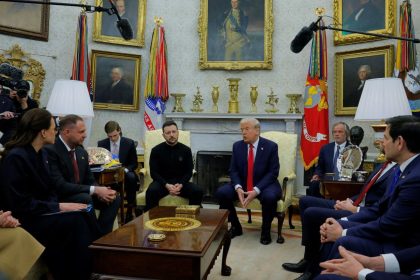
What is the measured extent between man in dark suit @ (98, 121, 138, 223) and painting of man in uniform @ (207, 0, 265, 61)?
9.74 ft

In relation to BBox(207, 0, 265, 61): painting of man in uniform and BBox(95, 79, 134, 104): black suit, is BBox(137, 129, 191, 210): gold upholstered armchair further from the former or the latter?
BBox(207, 0, 265, 61): painting of man in uniform

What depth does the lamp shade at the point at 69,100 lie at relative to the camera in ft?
16.1

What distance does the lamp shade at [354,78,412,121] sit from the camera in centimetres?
426

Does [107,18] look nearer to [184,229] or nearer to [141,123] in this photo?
[141,123]

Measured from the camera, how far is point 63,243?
2.76 metres

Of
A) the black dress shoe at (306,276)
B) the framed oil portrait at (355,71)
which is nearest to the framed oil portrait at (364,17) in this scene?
the framed oil portrait at (355,71)

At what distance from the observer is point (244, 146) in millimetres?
5113

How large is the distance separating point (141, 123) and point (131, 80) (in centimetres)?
90

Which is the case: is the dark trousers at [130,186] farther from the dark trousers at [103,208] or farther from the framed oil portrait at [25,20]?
the framed oil portrait at [25,20]

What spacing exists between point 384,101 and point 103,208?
132 inches

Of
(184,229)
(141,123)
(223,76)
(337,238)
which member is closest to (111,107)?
(141,123)

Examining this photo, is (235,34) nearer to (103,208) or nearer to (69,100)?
(69,100)

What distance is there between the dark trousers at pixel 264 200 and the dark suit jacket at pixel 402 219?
2.15 m

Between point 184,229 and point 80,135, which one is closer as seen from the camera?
point 184,229
